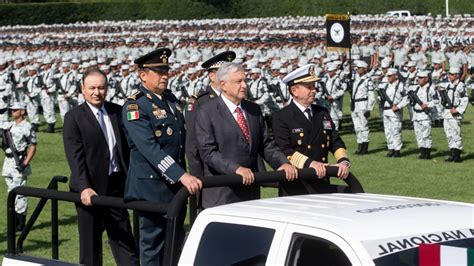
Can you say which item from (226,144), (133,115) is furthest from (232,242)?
(226,144)

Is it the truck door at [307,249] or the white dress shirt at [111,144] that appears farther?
the white dress shirt at [111,144]

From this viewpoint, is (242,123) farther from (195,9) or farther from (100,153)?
(195,9)

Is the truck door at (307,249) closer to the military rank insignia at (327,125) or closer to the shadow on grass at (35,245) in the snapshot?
the military rank insignia at (327,125)

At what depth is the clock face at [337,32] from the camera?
82.2ft

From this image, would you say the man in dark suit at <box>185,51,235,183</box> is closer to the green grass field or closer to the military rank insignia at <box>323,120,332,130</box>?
the military rank insignia at <box>323,120,332,130</box>

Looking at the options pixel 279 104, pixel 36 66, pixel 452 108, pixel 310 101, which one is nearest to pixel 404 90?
pixel 452 108

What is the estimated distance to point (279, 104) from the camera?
27.0 meters

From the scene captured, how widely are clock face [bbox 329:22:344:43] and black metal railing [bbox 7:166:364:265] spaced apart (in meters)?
17.6

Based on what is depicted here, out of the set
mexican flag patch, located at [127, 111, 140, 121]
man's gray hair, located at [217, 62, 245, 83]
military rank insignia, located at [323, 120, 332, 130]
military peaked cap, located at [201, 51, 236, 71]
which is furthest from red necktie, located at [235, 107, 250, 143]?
military peaked cap, located at [201, 51, 236, 71]

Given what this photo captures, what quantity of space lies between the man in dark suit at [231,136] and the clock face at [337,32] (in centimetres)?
1742

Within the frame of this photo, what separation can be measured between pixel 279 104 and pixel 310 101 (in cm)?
1834

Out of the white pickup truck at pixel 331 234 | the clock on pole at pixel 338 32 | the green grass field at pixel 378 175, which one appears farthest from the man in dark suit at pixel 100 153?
the clock on pole at pixel 338 32

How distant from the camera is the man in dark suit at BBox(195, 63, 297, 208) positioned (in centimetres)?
749

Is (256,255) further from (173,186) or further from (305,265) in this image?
(173,186)
